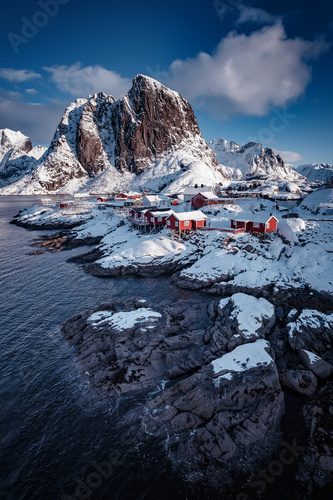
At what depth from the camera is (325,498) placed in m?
13.0

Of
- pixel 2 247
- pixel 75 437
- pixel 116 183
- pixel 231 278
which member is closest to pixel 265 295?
pixel 231 278

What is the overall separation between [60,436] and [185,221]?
41493mm

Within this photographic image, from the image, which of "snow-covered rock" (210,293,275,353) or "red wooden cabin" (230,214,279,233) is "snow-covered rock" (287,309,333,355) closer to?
"snow-covered rock" (210,293,275,353)

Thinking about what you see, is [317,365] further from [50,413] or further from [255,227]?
[255,227]

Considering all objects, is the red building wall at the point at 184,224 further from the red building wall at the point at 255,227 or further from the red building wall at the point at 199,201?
the red building wall at the point at 199,201

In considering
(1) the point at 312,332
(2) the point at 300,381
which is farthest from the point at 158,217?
(2) the point at 300,381

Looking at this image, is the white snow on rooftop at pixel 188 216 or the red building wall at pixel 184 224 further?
the red building wall at pixel 184 224

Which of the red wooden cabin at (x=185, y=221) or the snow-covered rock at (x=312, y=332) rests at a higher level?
the red wooden cabin at (x=185, y=221)

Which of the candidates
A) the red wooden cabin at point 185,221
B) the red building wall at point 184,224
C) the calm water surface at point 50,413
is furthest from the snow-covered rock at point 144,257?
the calm water surface at point 50,413

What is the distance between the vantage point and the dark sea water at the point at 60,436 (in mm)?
13562

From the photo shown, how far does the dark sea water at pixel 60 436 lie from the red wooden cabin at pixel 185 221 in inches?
1102

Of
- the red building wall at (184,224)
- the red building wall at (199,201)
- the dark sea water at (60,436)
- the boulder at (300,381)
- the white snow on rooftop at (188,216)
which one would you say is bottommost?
the dark sea water at (60,436)

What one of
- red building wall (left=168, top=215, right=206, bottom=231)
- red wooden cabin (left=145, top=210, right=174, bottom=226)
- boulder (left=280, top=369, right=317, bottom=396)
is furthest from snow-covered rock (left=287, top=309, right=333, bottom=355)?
red wooden cabin (left=145, top=210, right=174, bottom=226)

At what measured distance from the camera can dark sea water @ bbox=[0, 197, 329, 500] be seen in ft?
44.5
